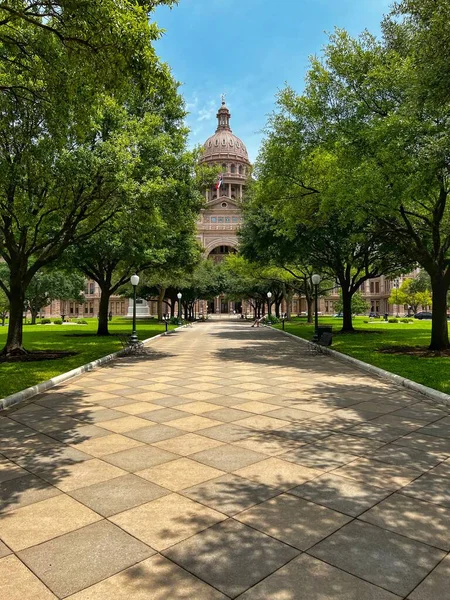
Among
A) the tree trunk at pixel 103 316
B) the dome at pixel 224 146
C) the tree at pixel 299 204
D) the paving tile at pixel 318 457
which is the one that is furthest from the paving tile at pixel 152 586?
the dome at pixel 224 146

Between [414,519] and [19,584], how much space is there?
10.3 feet

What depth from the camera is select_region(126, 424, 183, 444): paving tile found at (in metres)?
6.47

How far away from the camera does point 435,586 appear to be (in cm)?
305

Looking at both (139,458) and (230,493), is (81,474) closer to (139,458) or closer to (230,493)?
(139,458)

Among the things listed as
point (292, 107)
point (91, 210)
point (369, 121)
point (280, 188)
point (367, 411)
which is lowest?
point (367, 411)

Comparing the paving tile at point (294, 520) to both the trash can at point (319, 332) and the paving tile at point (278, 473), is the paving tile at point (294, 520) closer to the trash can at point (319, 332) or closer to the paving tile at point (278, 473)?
the paving tile at point (278, 473)

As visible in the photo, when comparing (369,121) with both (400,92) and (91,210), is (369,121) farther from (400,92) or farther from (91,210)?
(91,210)

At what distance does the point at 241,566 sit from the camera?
129 inches

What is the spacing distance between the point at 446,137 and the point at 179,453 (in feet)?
35.9

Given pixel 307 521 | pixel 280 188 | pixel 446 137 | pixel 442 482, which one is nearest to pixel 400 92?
pixel 446 137

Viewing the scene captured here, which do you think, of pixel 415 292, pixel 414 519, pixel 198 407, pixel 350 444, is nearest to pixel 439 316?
pixel 198 407

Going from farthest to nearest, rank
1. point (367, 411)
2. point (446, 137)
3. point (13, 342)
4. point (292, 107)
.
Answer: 1. point (292, 107)
2. point (13, 342)
3. point (446, 137)
4. point (367, 411)

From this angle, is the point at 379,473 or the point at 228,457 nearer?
the point at 379,473

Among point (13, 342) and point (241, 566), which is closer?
point (241, 566)
